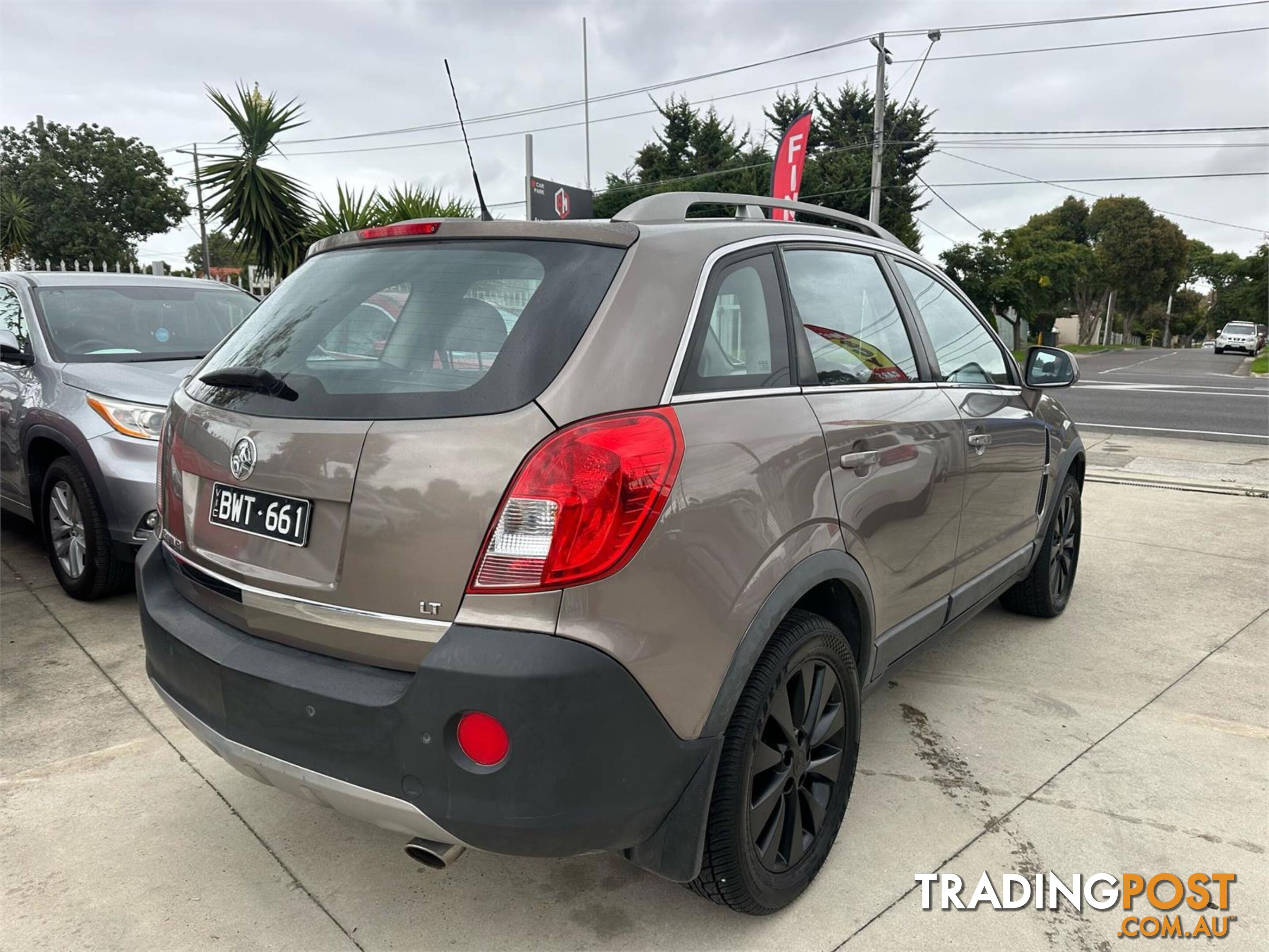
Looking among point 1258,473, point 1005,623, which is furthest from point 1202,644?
point 1258,473

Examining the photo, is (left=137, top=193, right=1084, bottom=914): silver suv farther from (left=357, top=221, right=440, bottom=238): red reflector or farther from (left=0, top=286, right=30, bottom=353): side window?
(left=0, top=286, right=30, bottom=353): side window

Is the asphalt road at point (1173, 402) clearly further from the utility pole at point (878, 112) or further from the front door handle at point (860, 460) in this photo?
the front door handle at point (860, 460)

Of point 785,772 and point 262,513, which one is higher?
point 262,513

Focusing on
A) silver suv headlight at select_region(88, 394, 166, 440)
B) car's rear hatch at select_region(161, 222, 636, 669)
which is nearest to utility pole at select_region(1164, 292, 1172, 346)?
silver suv headlight at select_region(88, 394, 166, 440)

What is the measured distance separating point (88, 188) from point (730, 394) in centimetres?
5905

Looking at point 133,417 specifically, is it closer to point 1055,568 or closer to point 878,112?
point 1055,568

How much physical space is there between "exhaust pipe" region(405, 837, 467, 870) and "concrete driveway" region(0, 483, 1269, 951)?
36 cm

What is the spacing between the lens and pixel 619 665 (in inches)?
68.8

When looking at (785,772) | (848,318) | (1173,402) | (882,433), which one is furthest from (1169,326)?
(785,772)

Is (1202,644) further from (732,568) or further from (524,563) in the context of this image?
(524,563)

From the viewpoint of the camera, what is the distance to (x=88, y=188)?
50.4 meters

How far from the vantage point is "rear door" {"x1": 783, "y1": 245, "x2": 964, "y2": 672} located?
2.42 metres

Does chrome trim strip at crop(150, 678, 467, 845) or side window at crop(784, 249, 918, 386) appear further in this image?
side window at crop(784, 249, 918, 386)

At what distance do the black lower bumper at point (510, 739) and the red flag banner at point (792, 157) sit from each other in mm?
15551
